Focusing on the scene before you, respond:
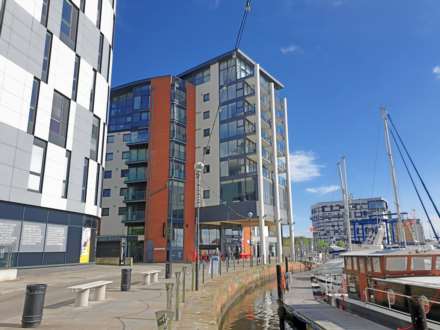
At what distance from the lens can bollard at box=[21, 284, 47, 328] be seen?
7238 mm

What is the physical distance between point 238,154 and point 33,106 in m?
24.3

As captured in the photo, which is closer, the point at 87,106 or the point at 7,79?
the point at 7,79

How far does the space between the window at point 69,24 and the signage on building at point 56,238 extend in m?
13.3

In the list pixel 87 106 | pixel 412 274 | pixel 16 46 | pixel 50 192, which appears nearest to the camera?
pixel 412 274

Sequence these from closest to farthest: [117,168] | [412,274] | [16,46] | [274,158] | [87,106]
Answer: [412,274], [16,46], [87,106], [274,158], [117,168]

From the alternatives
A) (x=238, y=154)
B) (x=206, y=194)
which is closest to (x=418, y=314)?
(x=238, y=154)

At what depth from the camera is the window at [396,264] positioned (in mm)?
11281

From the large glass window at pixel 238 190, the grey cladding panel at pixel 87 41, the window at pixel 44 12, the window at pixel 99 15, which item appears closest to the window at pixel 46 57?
the window at pixel 44 12

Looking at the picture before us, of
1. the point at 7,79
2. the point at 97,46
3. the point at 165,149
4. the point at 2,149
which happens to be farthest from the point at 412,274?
the point at 165,149

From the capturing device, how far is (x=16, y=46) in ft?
63.3

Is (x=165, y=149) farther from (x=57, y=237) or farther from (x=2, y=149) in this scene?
(x=2, y=149)

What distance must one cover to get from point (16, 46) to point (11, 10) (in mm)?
2020

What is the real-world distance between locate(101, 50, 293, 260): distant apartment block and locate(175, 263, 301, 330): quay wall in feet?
35.8

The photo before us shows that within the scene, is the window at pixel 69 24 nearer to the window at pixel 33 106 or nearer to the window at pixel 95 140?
the window at pixel 33 106
